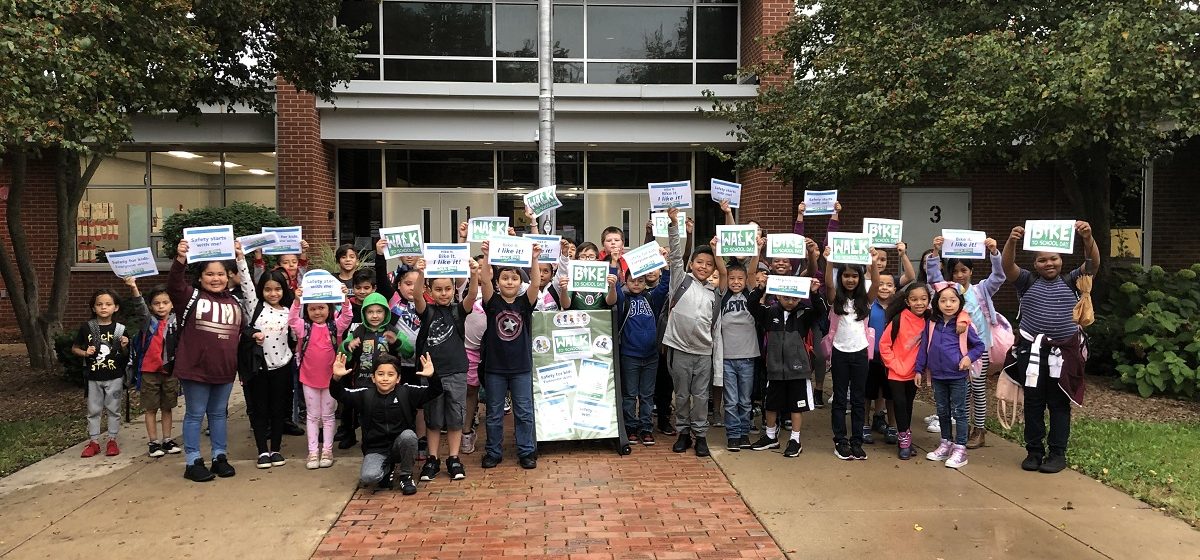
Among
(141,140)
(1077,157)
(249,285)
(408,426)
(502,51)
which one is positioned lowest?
(408,426)

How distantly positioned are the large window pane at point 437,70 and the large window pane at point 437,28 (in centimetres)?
18

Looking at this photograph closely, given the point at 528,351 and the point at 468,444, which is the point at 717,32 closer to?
the point at 528,351

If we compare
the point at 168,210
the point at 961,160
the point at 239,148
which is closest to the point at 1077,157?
the point at 961,160

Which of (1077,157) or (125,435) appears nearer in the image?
(125,435)

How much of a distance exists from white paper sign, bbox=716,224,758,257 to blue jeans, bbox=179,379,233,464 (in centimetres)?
410

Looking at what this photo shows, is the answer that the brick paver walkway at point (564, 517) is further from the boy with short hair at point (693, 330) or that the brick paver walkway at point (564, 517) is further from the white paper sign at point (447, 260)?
the white paper sign at point (447, 260)

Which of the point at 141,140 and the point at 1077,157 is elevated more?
the point at 141,140

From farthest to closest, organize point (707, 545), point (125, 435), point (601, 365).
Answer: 1. point (125, 435)
2. point (601, 365)
3. point (707, 545)

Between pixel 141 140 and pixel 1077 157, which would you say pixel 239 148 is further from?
pixel 1077 157

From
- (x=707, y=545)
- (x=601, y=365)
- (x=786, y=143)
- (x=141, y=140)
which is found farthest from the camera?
(x=141, y=140)

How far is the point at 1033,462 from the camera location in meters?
6.04

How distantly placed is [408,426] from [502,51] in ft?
34.8

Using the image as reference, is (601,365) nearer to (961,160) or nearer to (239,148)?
(961,160)

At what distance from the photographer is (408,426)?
5684 mm
